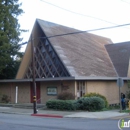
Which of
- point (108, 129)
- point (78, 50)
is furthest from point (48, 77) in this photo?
point (108, 129)

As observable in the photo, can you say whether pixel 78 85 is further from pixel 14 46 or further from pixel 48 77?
pixel 14 46

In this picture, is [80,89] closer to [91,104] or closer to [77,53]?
[91,104]

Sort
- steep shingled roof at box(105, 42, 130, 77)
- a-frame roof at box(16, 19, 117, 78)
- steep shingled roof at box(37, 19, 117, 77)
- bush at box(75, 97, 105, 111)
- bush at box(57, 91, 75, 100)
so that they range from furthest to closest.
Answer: steep shingled roof at box(105, 42, 130, 77), steep shingled roof at box(37, 19, 117, 77), a-frame roof at box(16, 19, 117, 78), bush at box(57, 91, 75, 100), bush at box(75, 97, 105, 111)

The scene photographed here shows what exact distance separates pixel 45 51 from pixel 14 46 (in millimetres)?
6328

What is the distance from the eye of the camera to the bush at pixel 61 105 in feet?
78.5

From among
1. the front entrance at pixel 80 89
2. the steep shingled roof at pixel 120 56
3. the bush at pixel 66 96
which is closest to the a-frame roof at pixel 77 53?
the steep shingled roof at pixel 120 56

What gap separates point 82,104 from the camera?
946 inches

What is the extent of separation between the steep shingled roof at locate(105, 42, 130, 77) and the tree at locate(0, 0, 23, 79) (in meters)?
12.2

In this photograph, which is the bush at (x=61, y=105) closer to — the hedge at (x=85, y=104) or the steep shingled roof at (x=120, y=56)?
the hedge at (x=85, y=104)

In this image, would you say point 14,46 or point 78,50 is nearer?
point 78,50

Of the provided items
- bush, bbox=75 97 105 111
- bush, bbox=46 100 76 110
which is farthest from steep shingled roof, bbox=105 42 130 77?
bush, bbox=46 100 76 110

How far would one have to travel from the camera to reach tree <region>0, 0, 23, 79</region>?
115ft

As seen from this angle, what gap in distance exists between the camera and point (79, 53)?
32.9 metres

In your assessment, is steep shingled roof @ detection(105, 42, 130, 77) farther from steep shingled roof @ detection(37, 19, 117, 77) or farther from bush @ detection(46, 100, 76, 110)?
bush @ detection(46, 100, 76, 110)
